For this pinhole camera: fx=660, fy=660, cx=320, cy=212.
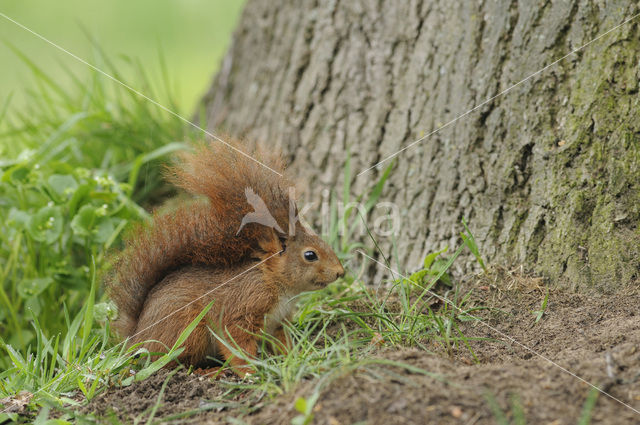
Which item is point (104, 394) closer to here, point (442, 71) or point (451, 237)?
point (451, 237)

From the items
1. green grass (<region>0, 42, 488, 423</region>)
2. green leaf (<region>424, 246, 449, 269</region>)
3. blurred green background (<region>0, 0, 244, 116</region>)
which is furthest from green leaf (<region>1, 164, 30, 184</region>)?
blurred green background (<region>0, 0, 244, 116</region>)

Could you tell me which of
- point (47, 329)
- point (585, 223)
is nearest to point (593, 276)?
point (585, 223)

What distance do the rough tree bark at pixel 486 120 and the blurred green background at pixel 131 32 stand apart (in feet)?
11.2

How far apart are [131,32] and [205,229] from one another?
5.88 m

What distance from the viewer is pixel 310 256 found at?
2521mm

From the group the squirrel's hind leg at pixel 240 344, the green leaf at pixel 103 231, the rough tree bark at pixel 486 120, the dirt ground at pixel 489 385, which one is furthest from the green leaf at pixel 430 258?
the green leaf at pixel 103 231

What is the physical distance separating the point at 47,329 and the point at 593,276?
7.53 feet

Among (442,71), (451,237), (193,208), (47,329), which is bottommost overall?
(47,329)

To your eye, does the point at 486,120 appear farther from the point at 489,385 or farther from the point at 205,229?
the point at 489,385

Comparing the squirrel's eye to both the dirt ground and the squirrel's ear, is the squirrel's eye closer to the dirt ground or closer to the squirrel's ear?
the squirrel's ear

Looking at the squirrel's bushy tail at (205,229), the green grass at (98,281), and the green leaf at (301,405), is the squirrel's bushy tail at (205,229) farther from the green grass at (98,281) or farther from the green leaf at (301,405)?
the green leaf at (301,405)

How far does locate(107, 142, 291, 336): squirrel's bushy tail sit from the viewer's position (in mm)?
2412

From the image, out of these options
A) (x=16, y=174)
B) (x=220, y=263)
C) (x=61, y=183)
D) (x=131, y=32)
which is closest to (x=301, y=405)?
(x=220, y=263)

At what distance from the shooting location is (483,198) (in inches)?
106
